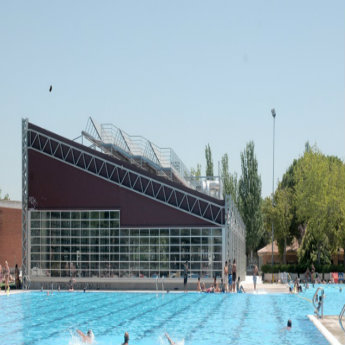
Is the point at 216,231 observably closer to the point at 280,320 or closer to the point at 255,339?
the point at 280,320

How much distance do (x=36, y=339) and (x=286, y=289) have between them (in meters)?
25.4

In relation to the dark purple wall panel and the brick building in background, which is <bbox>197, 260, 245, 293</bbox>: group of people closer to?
the dark purple wall panel

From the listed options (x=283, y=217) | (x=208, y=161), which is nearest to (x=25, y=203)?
(x=283, y=217)

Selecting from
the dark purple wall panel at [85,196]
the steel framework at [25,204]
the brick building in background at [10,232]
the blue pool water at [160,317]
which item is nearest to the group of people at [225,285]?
the blue pool water at [160,317]

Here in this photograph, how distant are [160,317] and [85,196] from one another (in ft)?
60.6

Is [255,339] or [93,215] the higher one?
[93,215]

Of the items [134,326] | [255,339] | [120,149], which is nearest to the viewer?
[255,339]

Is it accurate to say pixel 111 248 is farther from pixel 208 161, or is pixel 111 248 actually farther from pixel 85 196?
→ pixel 208 161

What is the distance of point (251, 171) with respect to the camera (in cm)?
8431

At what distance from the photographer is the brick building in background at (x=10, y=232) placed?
59250 millimetres

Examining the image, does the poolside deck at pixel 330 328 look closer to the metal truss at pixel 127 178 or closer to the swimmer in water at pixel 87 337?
the swimmer in water at pixel 87 337

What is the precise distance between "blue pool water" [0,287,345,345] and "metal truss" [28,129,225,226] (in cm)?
552

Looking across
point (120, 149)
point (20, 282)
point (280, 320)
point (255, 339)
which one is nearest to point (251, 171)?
point (120, 149)

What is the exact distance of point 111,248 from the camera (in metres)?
44.1
